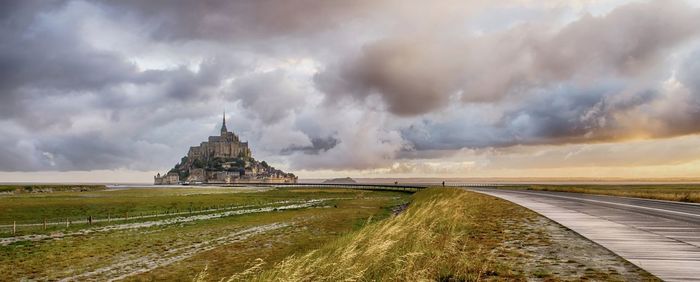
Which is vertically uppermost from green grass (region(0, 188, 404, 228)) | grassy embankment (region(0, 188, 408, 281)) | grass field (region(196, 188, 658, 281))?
grass field (region(196, 188, 658, 281))

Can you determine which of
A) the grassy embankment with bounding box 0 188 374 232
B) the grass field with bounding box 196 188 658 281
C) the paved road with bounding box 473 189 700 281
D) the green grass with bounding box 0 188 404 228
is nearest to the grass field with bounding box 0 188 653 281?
the grass field with bounding box 196 188 658 281

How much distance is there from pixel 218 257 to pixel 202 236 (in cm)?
889

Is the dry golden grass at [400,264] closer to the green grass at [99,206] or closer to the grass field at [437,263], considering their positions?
the grass field at [437,263]

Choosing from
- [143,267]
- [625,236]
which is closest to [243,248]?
[143,267]

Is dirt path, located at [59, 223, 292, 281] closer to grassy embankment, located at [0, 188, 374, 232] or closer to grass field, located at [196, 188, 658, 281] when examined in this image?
grass field, located at [196, 188, 658, 281]

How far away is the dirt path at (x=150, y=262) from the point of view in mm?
16984

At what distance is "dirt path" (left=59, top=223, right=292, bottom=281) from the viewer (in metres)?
17.0

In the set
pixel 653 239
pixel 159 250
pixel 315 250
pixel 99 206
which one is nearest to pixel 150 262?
pixel 159 250

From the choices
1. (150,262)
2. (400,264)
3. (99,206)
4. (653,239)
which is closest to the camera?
(400,264)

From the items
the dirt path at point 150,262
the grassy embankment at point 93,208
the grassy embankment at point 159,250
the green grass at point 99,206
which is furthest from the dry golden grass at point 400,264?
the green grass at point 99,206

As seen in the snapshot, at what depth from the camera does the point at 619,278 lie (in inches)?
305

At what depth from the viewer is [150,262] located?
64.0 ft

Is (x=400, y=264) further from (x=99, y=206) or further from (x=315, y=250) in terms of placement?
(x=99, y=206)

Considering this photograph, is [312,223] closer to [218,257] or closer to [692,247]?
[218,257]
